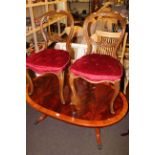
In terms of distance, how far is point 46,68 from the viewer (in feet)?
4.24

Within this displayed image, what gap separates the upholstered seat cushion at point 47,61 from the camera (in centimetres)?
128

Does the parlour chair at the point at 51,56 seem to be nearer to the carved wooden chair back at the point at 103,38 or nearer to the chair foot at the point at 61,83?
the chair foot at the point at 61,83

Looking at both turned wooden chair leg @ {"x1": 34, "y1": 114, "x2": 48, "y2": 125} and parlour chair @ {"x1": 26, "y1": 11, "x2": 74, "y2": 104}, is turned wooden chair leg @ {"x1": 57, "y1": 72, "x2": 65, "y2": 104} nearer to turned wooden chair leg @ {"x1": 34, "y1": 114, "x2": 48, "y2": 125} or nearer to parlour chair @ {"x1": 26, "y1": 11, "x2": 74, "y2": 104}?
parlour chair @ {"x1": 26, "y1": 11, "x2": 74, "y2": 104}

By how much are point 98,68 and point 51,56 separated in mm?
344

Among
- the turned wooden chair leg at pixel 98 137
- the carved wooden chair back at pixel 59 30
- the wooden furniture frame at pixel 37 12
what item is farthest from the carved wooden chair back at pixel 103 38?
the turned wooden chair leg at pixel 98 137

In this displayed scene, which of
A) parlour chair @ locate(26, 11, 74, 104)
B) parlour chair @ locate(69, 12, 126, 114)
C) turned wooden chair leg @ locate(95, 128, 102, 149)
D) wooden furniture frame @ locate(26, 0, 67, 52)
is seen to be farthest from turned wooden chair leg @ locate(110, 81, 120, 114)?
wooden furniture frame @ locate(26, 0, 67, 52)

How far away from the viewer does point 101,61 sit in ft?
4.16

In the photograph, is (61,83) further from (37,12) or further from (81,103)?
(37,12)

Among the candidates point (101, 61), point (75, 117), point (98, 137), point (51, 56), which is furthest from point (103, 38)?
point (98, 137)

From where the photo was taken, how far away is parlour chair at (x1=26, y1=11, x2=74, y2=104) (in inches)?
50.5
